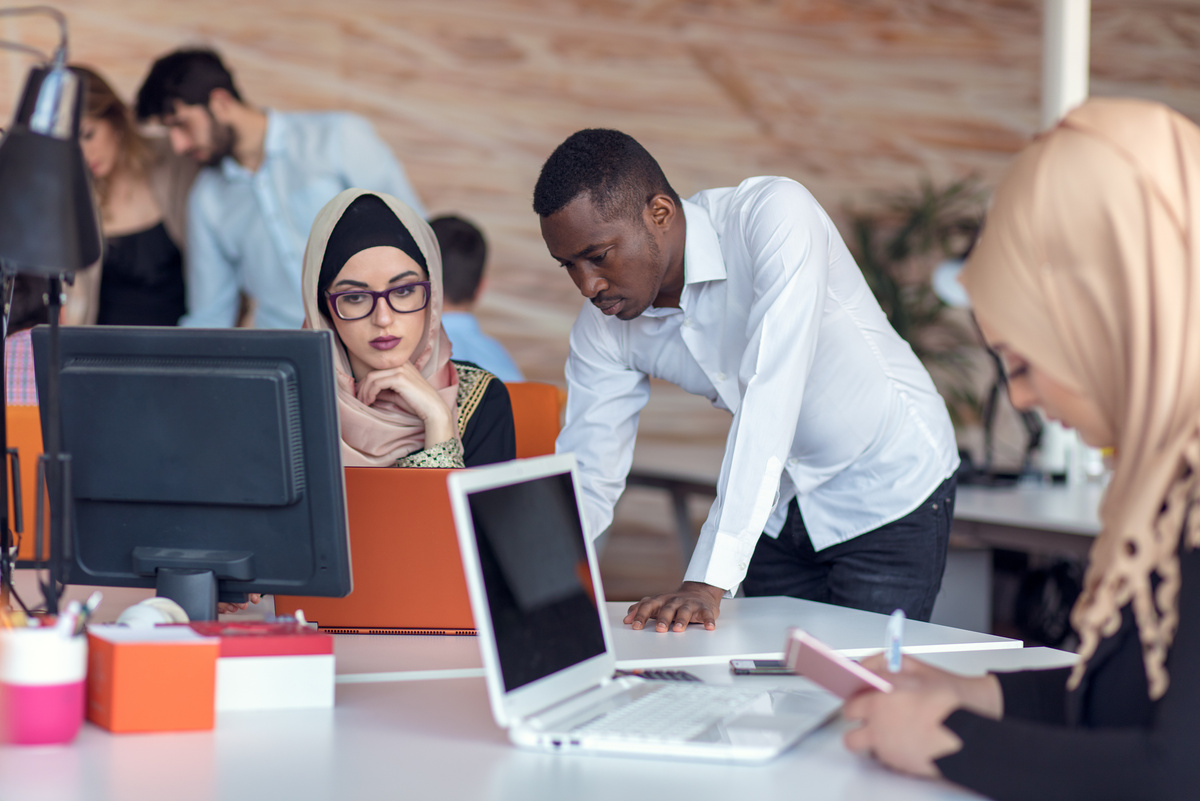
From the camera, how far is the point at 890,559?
1970mm

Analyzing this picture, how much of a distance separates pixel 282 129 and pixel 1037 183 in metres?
2.95

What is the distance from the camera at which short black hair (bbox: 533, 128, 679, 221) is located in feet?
5.67

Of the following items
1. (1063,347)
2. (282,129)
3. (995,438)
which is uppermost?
(282,129)

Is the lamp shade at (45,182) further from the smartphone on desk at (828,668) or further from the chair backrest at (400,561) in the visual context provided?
the smartphone on desk at (828,668)

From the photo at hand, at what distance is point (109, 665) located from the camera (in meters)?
1.11

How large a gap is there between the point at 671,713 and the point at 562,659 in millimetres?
121

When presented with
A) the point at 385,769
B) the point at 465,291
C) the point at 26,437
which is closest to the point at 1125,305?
the point at 385,769

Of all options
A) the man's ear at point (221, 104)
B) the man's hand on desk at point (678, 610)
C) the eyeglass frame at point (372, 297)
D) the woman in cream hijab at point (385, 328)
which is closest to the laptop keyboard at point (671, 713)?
the man's hand on desk at point (678, 610)

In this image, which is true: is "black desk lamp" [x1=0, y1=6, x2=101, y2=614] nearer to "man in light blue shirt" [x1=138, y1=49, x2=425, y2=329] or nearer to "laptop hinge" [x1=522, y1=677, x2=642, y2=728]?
"laptop hinge" [x1=522, y1=677, x2=642, y2=728]

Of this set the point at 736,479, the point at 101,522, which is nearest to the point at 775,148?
the point at 736,479

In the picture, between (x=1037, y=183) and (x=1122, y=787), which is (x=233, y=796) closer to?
(x=1122, y=787)

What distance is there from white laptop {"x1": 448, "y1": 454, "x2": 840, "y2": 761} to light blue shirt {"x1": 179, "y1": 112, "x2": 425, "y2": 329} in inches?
95.8

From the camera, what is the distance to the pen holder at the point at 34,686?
1.05 metres

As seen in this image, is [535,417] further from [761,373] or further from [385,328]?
[761,373]
